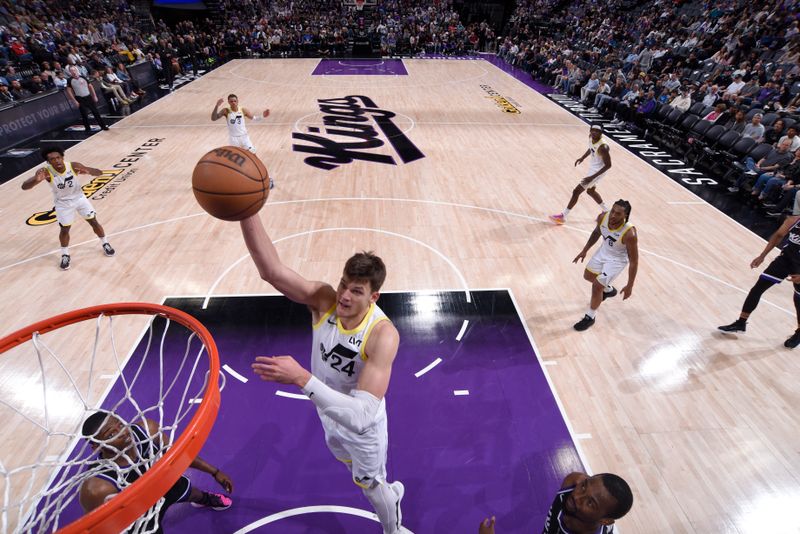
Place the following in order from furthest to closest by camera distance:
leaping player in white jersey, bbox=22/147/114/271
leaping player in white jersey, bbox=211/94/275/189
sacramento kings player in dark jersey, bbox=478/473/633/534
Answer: leaping player in white jersey, bbox=211/94/275/189 → leaping player in white jersey, bbox=22/147/114/271 → sacramento kings player in dark jersey, bbox=478/473/633/534

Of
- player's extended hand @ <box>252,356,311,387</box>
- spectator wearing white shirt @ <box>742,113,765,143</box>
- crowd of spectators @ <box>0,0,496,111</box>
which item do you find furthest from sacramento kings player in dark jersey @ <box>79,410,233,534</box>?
crowd of spectators @ <box>0,0,496,111</box>

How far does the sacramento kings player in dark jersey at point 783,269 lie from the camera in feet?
14.6

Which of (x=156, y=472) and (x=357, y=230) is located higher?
(x=156, y=472)

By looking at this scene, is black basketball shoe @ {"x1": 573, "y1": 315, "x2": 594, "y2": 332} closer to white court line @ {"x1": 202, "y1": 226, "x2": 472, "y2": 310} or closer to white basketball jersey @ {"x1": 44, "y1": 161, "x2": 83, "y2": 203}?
white court line @ {"x1": 202, "y1": 226, "x2": 472, "y2": 310}

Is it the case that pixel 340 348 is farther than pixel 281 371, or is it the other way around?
pixel 340 348

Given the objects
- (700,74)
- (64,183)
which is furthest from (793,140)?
(64,183)

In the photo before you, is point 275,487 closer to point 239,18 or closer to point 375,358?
point 375,358

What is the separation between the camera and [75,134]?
11.1 meters

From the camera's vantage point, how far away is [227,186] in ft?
8.08

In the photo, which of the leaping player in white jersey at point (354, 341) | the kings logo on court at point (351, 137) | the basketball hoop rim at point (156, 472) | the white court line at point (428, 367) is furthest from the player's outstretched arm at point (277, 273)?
the kings logo on court at point (351, 137)

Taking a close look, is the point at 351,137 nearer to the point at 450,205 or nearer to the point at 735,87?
the point at 450,205

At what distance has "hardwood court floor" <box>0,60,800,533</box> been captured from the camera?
3.79m

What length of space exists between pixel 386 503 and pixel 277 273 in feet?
5.38

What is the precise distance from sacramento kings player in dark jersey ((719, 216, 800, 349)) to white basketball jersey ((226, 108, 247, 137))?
7817 millimetres
